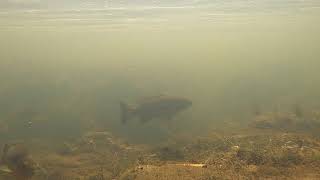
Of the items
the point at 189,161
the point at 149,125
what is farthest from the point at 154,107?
the point at 189,161

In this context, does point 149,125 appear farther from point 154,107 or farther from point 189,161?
point 189,161

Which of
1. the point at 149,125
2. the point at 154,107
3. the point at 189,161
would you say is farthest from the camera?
the point at 149,125

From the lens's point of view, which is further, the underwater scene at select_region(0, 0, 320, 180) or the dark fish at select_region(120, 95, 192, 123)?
the dark fish at select_region(120, 95, 192, 123)

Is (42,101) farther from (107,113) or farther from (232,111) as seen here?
(232,111)

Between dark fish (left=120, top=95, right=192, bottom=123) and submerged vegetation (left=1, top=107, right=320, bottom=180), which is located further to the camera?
dark fish (left=120, top=95, right=192, bottom=123)

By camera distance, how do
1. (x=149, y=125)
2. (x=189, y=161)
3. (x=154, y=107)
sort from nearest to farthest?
1. (x=189, y=161)
2. (x=154, y=107)
3. (x=149, y=125)

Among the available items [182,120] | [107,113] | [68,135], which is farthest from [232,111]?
[68,135]

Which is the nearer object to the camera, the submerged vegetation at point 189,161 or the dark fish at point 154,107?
the submerged vegetation at point 189,161

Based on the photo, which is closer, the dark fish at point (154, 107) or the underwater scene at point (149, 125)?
the underwater scene at point (149, 125)
